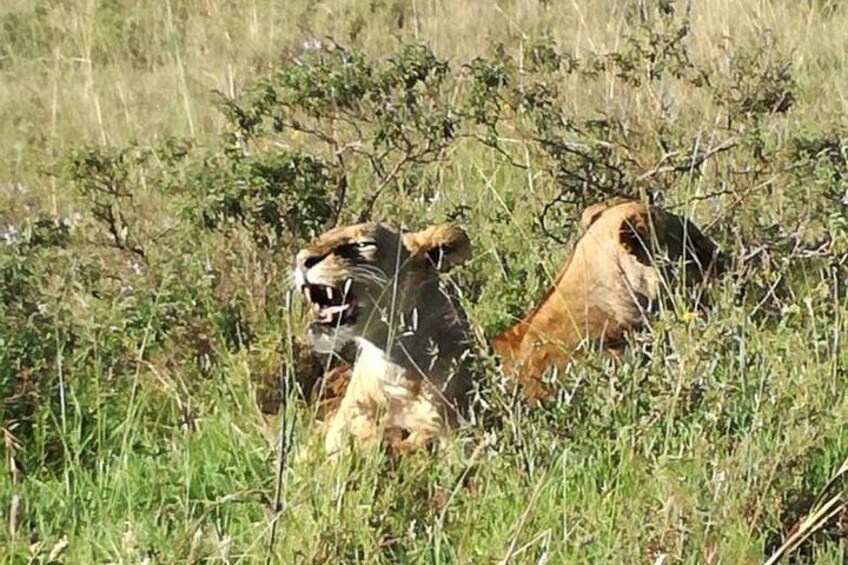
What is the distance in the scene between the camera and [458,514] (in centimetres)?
295

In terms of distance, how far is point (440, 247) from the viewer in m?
3.81

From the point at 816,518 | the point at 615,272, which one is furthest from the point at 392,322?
the point at 816,518

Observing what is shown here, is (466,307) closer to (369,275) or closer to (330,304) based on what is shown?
(369,275)

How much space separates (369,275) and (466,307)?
0.97 feet

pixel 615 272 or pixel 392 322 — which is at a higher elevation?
pixel 392 322

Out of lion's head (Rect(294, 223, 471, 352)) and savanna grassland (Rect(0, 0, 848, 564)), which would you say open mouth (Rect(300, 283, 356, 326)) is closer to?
lion's head (Rect(294, 223, 471, 352))

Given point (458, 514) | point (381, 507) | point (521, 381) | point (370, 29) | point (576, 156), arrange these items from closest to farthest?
point (381, 507), point (458, 514), point (521, 381), point (576, 156), point (370, 29)

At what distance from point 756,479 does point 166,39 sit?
6.91 metres

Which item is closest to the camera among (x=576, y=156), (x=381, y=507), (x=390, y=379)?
(x=381, y=507)

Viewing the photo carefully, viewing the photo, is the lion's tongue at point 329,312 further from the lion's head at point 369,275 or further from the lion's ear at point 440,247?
the lion's ear at point 440,247

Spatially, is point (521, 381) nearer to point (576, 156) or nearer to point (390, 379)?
point (390, 379)

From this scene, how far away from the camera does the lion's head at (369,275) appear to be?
3607 millimetres

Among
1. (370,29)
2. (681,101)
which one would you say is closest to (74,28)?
(370,29)

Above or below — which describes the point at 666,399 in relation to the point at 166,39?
above
